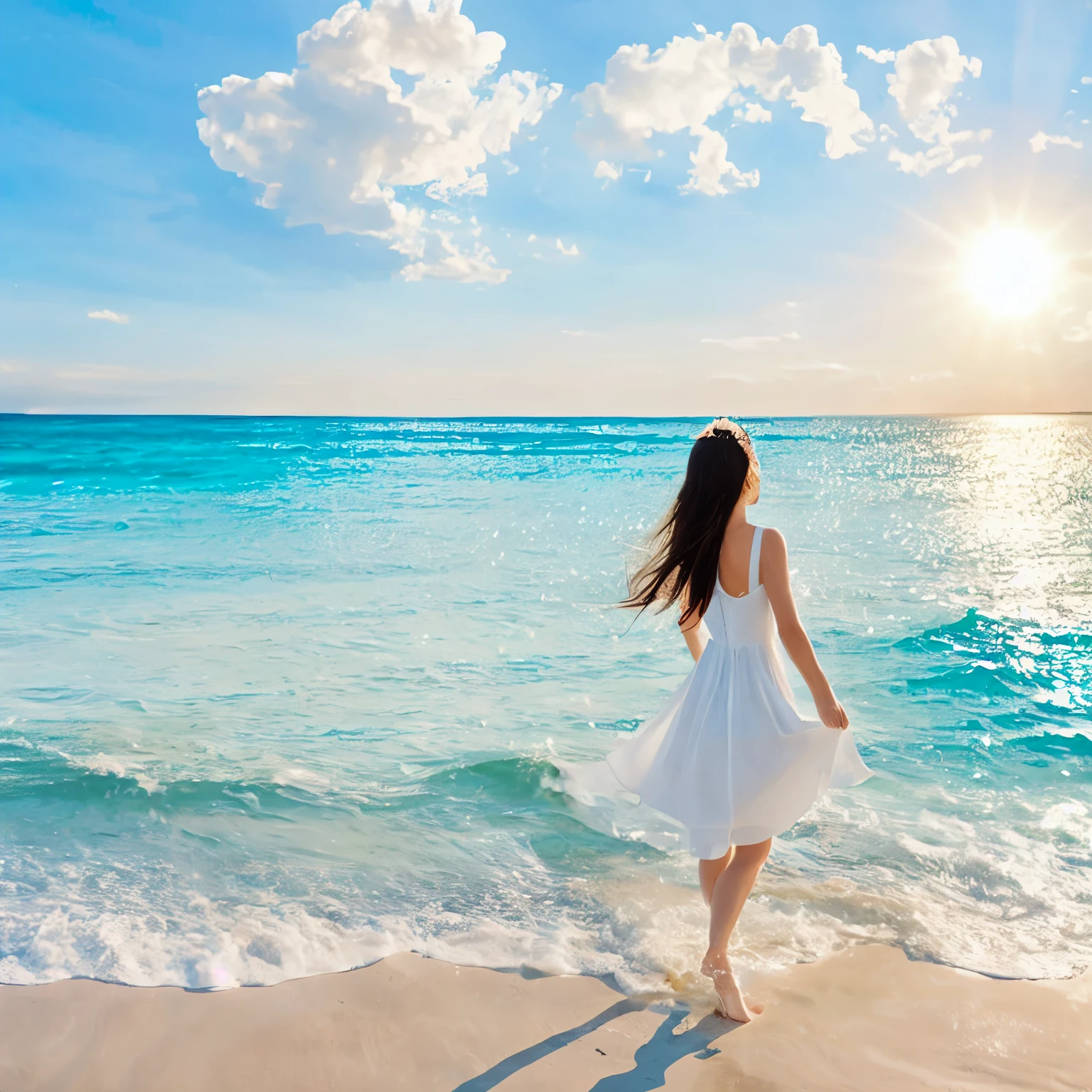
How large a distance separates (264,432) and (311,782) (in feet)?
227

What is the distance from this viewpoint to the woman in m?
2.76

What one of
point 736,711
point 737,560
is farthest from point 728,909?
point 737,560

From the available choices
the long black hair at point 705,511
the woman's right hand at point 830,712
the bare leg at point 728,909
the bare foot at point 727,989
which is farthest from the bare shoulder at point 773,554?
the bare foot at point 727,989

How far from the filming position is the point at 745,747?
2.79m

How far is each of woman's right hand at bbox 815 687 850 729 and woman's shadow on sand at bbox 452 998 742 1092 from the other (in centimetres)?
109

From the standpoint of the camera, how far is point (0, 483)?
97.9 ft

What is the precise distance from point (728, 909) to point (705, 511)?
1.41 metres

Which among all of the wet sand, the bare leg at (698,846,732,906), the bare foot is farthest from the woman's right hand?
the wet sand

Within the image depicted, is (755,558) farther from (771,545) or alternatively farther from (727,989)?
(727,989)

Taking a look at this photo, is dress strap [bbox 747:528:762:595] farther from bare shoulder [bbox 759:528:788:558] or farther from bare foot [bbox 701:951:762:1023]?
bare foot [bbox 701:951:762:1023]

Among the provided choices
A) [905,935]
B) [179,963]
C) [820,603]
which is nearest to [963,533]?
[820,603]

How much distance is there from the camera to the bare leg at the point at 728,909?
9.13 feet

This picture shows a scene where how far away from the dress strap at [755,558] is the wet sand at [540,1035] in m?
1.50

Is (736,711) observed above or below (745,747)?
above
